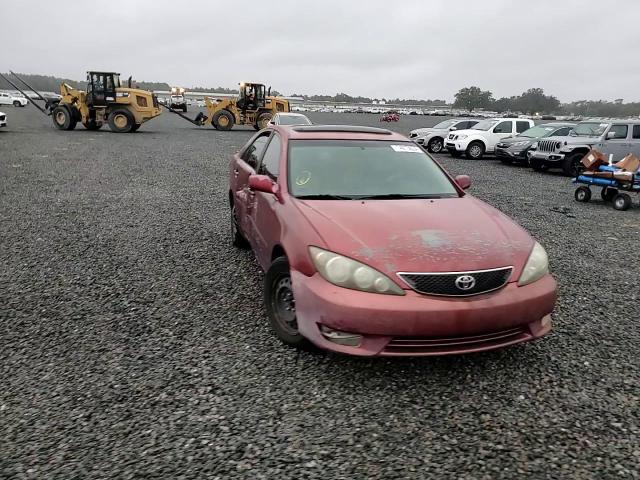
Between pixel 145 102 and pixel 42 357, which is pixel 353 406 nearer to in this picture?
pixel 42 357

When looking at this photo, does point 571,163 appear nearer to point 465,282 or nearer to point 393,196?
point 393,196

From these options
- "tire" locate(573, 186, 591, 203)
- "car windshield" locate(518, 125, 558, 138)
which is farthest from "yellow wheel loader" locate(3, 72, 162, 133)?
"tire" locate(573, 186, 591, 203)

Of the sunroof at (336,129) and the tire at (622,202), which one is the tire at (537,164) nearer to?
the tire at (622,202)

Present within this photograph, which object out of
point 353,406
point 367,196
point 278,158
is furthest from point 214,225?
point 353,406

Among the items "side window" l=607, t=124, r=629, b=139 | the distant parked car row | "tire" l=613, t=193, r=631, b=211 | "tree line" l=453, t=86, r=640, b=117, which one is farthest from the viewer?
"tree line" l=453, t=86, r=640, b=117

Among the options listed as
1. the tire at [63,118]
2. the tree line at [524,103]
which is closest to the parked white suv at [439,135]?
the tire at [63,118]

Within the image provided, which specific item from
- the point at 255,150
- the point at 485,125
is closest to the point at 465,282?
the point at 255,150

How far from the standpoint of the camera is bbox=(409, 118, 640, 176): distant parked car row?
13102 mm

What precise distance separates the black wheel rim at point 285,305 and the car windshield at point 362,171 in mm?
721

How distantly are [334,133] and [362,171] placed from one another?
664 mm

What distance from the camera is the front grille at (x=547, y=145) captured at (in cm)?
1435

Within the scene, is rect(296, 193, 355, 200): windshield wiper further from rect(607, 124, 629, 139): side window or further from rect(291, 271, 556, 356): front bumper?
rect(607, 124, 629, 139): side window

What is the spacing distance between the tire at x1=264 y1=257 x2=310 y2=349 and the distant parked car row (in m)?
9.05

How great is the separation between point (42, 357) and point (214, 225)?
374cm
